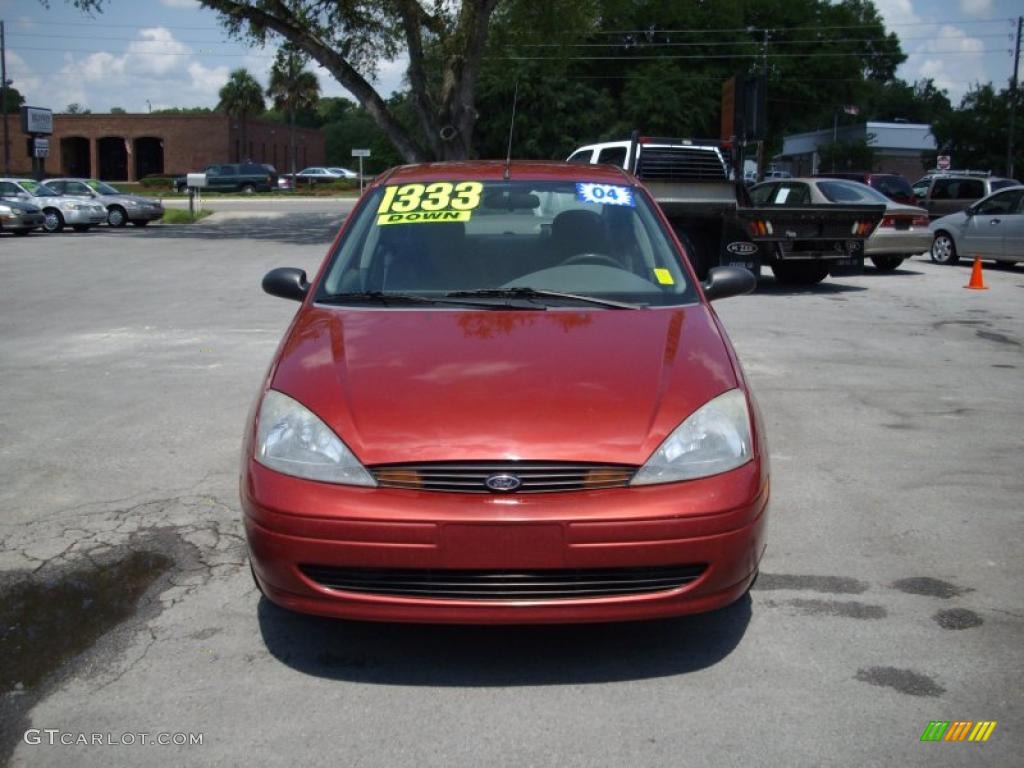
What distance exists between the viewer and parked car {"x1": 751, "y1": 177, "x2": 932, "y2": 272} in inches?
671

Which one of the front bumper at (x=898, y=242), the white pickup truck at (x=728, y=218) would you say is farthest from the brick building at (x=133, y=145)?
the front bumper at (x=898, y=242)

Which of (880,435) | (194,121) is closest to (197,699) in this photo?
(880,435)

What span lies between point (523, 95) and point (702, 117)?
822 cm

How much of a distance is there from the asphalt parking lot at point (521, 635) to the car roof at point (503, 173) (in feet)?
5.96

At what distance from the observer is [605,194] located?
16.6 feet

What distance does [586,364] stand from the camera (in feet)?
12.1

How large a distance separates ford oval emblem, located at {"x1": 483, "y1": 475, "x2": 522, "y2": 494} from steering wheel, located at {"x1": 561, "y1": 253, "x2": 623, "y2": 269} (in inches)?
69.4

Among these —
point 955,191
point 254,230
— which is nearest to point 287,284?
point 955,191

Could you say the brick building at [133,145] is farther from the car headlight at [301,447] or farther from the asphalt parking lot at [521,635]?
the car headlight at [301,447]

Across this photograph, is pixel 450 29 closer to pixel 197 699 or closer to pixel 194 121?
pixel 197 699

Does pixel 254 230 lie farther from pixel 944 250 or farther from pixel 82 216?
pixel 944 250

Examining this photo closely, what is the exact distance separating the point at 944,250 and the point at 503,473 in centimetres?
1841

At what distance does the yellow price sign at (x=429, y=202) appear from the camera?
4859mm

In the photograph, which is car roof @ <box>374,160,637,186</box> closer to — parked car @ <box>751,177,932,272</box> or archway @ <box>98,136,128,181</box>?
parked car @ <box>751,177,932,272</box>
